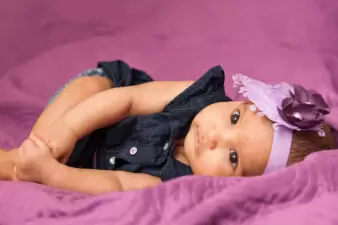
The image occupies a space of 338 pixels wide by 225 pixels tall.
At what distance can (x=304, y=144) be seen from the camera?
106 centimetres

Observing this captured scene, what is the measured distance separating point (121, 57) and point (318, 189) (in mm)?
814

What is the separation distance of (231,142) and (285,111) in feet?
0.40

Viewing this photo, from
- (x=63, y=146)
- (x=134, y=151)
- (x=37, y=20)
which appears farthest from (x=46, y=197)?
(x=37, y=20)

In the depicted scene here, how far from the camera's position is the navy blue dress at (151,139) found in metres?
1.18

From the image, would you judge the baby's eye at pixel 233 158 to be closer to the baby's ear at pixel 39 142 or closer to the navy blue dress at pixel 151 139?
the navy blue dress at pixel 151 139

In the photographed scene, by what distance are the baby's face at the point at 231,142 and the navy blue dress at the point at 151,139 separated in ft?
0.17

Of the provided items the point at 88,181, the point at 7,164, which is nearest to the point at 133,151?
the point at 88,181


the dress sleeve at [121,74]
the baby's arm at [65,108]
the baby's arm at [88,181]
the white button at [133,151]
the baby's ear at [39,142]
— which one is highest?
the dress sleeve at [121,74]

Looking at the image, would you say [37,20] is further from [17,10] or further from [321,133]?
[321,133]

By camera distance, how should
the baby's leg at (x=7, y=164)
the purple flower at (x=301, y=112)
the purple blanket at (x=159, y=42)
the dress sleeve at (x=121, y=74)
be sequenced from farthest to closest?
the purple blanket at (x=159, y=42) → the dress sleeve at (x=121, y=74) → the baby's leg at (x=7, y=164) → the purple flower at (x=301, y=112)

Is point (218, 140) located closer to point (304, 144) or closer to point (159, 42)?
point (304, 144)

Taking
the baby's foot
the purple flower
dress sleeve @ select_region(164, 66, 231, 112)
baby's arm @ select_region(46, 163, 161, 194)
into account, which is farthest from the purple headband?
the baby's foot

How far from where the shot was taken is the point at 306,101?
1.04 m

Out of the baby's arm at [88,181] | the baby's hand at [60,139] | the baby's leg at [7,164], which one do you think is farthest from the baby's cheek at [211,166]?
the baby's leg at [7,164]
